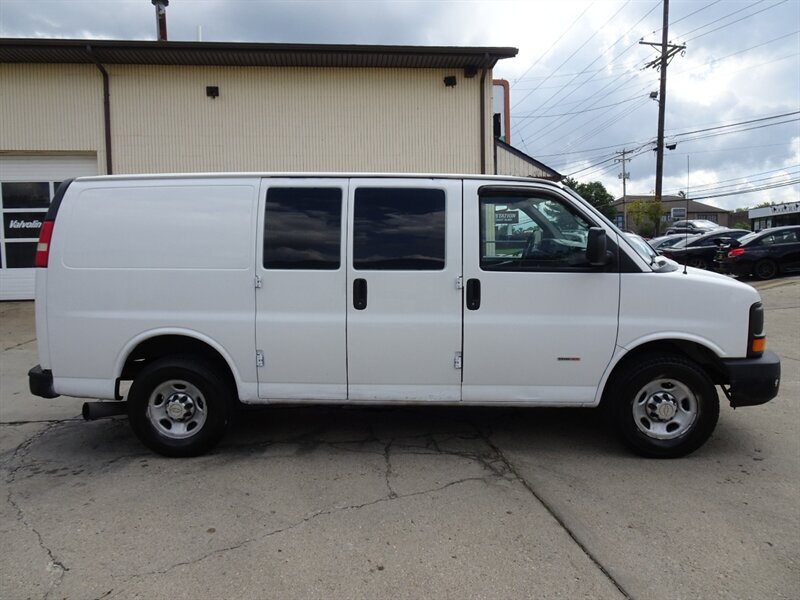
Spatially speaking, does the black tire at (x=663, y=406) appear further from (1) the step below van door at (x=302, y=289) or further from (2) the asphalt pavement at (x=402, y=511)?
(1) the step below van door at (x=302, y=289)

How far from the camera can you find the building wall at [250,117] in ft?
39.9

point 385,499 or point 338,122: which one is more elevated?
point 338,122

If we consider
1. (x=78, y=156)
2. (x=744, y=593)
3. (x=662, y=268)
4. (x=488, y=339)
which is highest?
(x=78, y=156)

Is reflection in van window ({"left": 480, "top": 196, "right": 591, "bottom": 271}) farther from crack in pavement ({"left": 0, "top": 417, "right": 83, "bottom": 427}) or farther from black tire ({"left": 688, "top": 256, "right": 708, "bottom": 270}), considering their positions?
black tire ({"left": 688, "top": 256, "right": 708, "bottom": 270})

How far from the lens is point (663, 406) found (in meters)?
4.25

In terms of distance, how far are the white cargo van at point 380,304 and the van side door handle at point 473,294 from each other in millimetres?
10

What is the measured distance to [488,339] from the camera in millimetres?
4211

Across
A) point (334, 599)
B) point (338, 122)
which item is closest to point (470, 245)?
point (334, 599)

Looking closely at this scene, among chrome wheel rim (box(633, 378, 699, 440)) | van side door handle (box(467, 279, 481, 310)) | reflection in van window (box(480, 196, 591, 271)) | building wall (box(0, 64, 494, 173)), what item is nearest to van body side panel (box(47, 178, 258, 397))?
van side door handle (box(467, 279, 481, 310))

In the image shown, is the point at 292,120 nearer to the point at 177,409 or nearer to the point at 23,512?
the point at 177,409

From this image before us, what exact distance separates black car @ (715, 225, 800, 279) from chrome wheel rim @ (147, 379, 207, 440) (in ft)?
58.2

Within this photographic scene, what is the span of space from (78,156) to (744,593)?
45.2 feet

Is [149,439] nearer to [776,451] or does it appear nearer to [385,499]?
[385,499]

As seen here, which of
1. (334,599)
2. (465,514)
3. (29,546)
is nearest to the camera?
(334,599)
